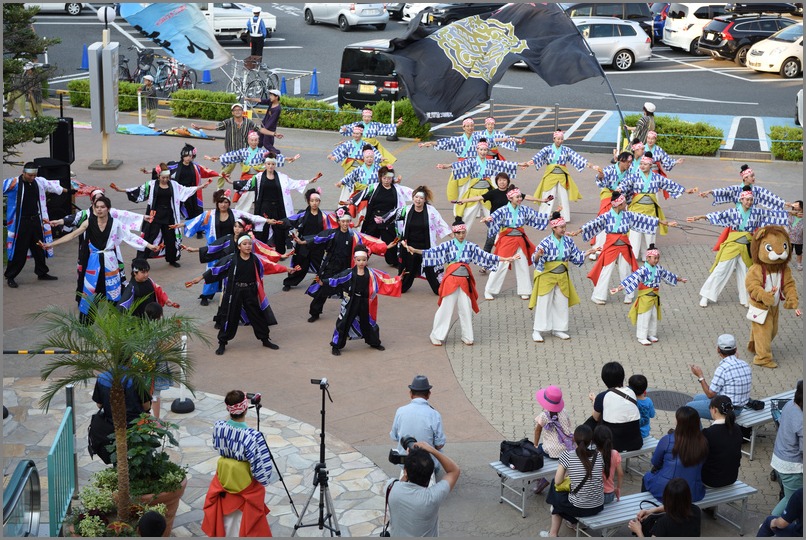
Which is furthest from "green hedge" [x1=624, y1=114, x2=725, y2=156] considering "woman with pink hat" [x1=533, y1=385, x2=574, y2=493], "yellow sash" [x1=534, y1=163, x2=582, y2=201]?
"woman with pink hat" [x1=533, y1=385, x2=574, y2=493]

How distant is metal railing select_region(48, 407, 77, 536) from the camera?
8.66m

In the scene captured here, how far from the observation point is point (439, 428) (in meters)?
9.65

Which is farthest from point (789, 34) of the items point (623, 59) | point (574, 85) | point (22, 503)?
point (22, 503)

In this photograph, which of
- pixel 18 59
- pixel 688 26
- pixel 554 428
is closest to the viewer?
pixel 554 428

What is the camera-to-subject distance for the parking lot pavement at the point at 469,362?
36.4ft

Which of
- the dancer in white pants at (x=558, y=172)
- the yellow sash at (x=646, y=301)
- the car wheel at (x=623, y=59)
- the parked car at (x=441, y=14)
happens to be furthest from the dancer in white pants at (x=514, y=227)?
the car wheel at (x=623, y=59)

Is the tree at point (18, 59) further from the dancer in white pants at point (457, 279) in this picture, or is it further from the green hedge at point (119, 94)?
the green hedge at point (119, 94)

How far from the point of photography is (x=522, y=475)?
9.81 metres

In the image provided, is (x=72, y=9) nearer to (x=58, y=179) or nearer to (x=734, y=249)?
(x=58, y=179)

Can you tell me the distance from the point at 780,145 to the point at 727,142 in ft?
5.37

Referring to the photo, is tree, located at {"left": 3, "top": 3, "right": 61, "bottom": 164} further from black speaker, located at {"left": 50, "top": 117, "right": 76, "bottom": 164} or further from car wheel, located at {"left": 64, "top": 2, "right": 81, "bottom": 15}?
car wheel, located at {"left": 64, "top": 2, "right": 81, "bottom": 15}

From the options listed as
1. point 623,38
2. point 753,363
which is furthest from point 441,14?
point 753,363

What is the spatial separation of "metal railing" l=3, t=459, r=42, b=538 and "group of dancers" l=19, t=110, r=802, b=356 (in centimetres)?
372

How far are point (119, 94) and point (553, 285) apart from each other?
15.9 meters
